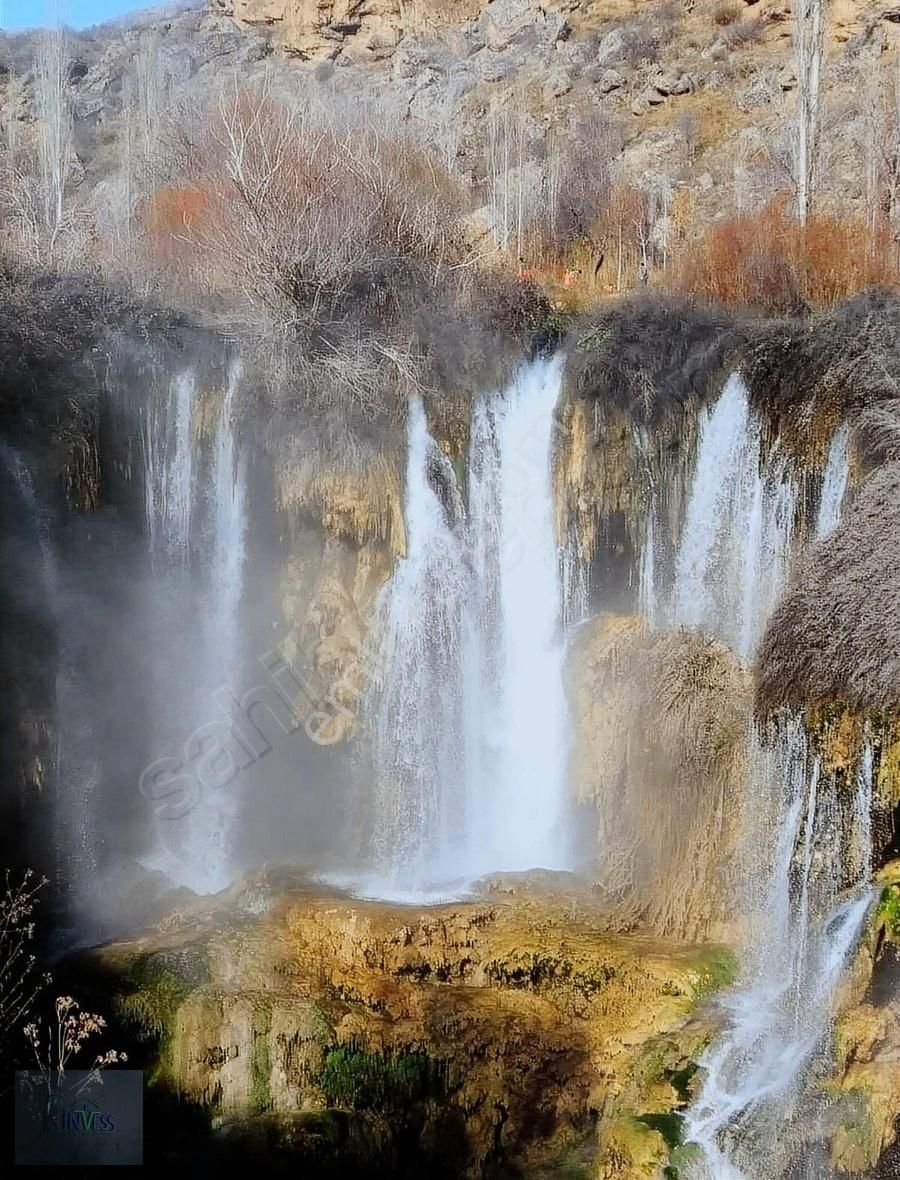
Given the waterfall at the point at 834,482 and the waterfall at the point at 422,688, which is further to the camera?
the waterfall at the point at 422,688

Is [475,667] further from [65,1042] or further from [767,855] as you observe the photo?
[65,1042]

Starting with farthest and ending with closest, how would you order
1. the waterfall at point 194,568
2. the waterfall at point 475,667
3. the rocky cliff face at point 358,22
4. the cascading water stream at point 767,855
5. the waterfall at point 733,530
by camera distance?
the rocky cliff face at point 358,22, the waterfall at point 194,568, the waterfall at point 475,667, the waterfall at point 733,530, the cascading water stream at point 767,855

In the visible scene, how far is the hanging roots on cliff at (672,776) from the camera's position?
34.4ft

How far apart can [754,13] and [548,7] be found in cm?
814

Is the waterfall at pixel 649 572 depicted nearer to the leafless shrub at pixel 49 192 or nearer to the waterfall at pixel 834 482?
the waterfall at pixel 834 482

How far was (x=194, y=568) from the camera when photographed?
14.8m

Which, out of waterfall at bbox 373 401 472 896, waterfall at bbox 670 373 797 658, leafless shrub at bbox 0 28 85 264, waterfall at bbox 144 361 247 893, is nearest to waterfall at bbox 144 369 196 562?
waterfall at bbox 144 361 247 893

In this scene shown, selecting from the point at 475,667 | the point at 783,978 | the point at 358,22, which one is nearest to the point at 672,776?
the point at 783,978

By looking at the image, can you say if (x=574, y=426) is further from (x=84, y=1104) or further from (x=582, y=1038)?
(x=84, y=1104)

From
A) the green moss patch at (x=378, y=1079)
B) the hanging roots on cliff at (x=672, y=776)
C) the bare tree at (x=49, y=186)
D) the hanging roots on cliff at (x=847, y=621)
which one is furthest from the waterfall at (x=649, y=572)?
the bare tree at (x=49, y=186)

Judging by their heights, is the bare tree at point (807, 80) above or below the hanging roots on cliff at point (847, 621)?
above

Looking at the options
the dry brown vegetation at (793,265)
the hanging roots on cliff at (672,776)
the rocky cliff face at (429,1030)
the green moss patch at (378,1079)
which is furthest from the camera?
the dry brown vegetation at (793,265)

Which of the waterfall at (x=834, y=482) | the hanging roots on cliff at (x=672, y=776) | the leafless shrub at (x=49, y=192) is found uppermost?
the leafless shrub at (x=49, y=192)

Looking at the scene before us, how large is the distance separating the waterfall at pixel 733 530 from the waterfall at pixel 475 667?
185 centimetres
